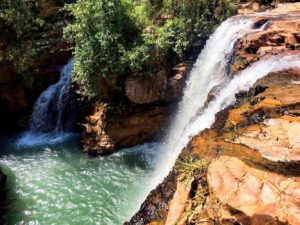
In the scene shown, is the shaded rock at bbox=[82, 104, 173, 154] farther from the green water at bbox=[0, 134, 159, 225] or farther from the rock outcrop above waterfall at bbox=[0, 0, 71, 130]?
the rock outcrop above waterfall at bbox=[0, 0, 71, 130]

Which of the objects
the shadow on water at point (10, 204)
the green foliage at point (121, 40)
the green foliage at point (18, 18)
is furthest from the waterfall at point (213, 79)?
the green foliage at point (18, 18)

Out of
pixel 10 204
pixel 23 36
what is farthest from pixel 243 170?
pixel 23 36

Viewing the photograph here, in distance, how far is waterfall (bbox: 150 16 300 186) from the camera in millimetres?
10102

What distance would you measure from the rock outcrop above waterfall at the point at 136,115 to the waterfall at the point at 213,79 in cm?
56

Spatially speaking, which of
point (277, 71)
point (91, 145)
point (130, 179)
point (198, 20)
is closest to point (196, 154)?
point (277, 71)

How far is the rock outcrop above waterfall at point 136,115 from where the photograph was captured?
43.7 feet

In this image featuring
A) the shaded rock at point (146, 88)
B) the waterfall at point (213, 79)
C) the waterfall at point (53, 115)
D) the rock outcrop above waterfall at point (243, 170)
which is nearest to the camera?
the rock outcrop above waterfall at point (243, 170)

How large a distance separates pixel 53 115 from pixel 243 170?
12206 millimetres

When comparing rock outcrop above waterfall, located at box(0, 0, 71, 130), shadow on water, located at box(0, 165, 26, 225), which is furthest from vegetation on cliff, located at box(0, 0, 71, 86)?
shadow on water, located at box(0, 165, 26, 225)

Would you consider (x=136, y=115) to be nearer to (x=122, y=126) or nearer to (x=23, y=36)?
(x=122, y=126)

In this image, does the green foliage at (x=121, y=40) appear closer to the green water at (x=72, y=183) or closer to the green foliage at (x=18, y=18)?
the green water at (x=72, y=183)

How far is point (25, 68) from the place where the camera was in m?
15.2

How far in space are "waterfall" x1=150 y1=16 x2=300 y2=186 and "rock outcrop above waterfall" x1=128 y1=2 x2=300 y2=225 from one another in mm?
1591

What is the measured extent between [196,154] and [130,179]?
5.86 m
